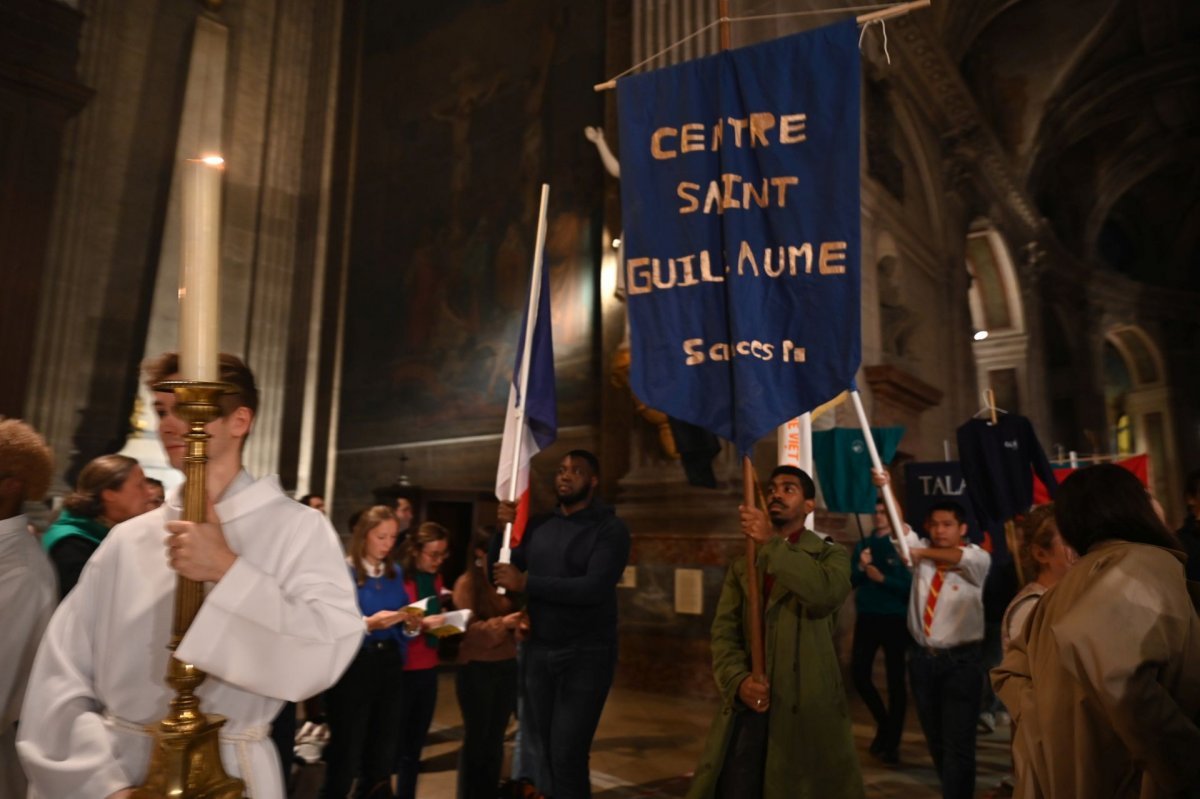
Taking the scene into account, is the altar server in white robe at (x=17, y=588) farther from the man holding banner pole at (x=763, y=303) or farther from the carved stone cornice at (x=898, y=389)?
the carved stone cornice at (x=898, y=389)

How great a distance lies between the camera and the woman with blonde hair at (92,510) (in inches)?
122

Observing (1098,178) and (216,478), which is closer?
(216,478)

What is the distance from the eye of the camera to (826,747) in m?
3.03

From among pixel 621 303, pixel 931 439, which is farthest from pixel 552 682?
pixel 931 439

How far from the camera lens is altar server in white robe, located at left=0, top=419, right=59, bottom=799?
2.25m

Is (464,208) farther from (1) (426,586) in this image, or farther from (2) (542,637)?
(2) (542,637)

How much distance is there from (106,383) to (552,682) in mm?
8604

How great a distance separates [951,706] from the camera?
3.93 meters

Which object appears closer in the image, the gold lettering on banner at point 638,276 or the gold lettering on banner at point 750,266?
the gold lettering on banner at point 750,266

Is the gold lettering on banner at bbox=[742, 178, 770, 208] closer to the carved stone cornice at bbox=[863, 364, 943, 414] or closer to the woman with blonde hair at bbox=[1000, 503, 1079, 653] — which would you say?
the woman with blonde hair at bbox=[1000, 503, 1079, 653]

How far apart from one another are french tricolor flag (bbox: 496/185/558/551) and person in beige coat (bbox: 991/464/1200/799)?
7.78 ft

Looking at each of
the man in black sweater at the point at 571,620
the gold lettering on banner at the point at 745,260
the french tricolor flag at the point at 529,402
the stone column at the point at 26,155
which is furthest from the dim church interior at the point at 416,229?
the gold lettering on banner at the point at 745,260

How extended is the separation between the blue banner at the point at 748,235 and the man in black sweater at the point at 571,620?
2.23ft

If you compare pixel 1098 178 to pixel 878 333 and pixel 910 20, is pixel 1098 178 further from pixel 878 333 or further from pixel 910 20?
pixel 878 333
